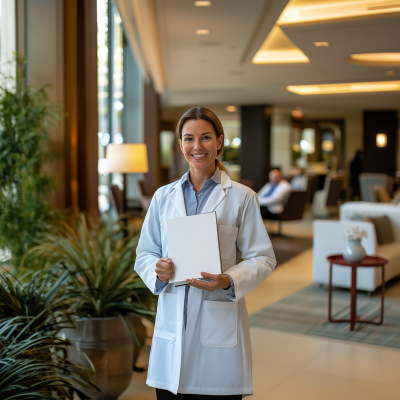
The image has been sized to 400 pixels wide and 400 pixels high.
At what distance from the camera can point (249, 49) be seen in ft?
24.2

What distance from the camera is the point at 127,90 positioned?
11.9 meters

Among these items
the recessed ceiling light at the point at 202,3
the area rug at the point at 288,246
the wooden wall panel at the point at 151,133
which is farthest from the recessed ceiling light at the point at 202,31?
the wooden wall panel at the point at 151,133

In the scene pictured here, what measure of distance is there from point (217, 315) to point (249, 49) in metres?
6.26

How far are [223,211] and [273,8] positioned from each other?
4.15 metres

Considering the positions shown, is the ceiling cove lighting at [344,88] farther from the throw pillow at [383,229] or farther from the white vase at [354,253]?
the white vase at [354,253]

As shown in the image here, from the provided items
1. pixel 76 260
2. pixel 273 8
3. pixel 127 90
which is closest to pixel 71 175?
pixel 76 260

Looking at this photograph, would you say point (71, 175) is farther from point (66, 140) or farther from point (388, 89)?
point (388, 89)

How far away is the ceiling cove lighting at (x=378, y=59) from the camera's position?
855 centimetres

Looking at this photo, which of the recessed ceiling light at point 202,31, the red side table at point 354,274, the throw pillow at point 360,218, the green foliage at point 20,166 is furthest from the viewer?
the recessed ceiling light at point 202,31

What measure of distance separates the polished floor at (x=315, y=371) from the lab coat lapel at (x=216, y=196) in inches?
65.6

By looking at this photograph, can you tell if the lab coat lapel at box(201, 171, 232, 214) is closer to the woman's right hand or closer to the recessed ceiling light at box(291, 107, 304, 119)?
the woman's right hand

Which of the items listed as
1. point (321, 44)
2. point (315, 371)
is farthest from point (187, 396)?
point (321, 44)

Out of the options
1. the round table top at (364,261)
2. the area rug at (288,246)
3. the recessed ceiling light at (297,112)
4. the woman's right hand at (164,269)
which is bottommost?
the area rug at (288,246)

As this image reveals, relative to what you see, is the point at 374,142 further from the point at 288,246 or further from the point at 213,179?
the point at 213,179
